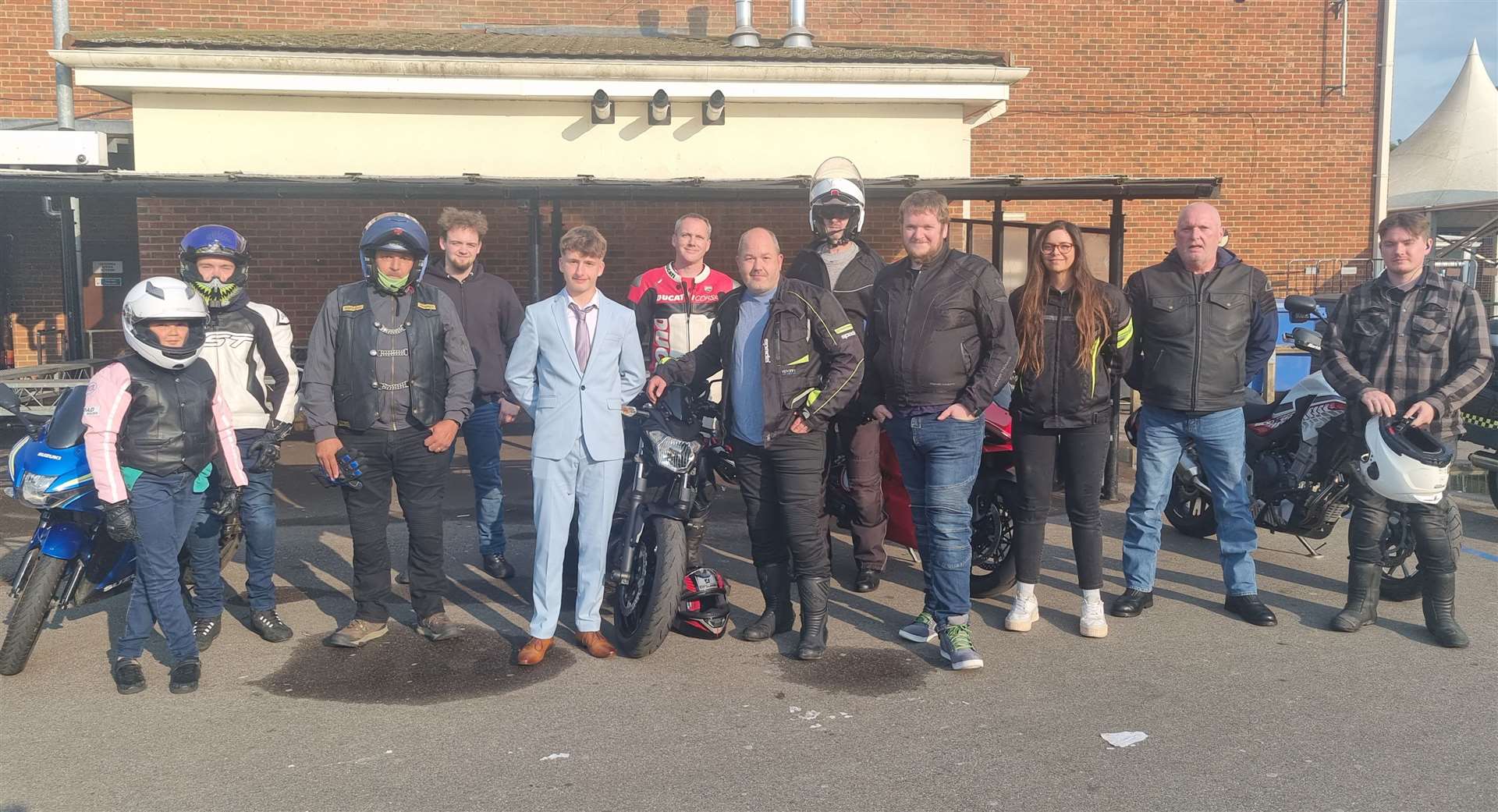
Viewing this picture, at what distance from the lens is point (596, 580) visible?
4.82 m

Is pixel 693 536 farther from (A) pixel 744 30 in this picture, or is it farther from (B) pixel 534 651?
(A) pixel 744 30

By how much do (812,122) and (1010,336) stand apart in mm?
8201

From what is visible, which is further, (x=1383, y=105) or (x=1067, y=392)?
(x=1383, y=105)

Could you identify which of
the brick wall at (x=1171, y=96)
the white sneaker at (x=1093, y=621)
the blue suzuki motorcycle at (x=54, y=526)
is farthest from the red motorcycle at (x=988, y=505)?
the brick wall at (x=1171, y=96)

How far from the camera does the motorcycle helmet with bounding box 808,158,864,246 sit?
5.38m

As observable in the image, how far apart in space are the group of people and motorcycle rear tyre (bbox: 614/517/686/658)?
0.17 metres

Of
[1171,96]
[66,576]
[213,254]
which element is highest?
[1171,96]

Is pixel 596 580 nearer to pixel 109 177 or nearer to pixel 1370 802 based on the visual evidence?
pixel 1370 802

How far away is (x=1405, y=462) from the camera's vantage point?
494cm

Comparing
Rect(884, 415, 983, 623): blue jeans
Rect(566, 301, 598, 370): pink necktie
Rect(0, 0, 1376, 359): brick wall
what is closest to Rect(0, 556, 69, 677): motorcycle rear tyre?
Rect(566, 301, 598, 370): pink necktie

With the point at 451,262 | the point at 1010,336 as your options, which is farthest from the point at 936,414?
the point at 451,262

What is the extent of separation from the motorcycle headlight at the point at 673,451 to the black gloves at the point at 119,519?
2033 mm

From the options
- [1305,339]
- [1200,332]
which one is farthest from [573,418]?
[1305,339]

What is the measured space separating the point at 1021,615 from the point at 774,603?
1139 mm
